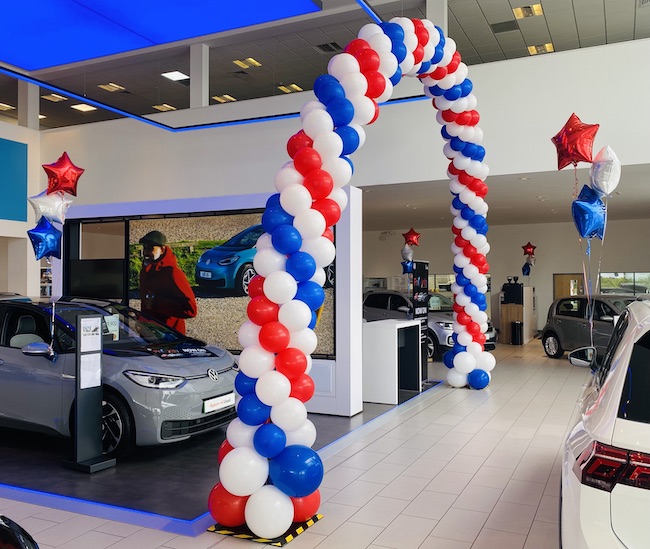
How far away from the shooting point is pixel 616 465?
1.80m

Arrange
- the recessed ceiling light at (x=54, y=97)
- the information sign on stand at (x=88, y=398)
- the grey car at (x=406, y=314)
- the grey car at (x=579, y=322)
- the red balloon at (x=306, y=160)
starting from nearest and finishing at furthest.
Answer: the red balloon at (x=306, y=160), the information sign on stand at (x=88, y=398), the grey car at (x=579, y=322), the grey car at (x=406, y=314), the recessed ceiling light at (x=54, y=97)

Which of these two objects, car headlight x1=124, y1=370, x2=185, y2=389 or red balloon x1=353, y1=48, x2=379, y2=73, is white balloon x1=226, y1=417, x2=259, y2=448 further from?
red balloon x1=353, y1=48, x2=379, y2=73

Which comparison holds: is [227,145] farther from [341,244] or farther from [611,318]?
[611,318]

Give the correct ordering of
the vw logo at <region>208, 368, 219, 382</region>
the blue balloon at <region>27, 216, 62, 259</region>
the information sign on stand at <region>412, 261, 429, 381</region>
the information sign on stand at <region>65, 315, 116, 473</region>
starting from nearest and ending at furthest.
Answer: the information sign on stand at <region>65, 315, 116, 473</region> → the vw logo at <region>208, 368, 219, 382</region> → the blue balloon at <region>27, 216, 62, 259</region> → the information sign on stand at <region>412, 261, 429, 381</region>

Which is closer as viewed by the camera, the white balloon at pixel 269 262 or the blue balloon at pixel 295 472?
the blue balloon at pixel 295 472

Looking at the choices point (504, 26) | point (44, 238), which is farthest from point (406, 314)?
point (44, 238)

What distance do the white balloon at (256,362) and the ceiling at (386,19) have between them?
194 inches

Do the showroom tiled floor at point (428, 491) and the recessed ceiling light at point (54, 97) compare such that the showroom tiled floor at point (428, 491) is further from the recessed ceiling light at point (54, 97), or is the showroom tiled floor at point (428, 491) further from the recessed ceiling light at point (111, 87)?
the recessed ceiling light at point (54, 97)

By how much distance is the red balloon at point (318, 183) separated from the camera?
12.4 ft

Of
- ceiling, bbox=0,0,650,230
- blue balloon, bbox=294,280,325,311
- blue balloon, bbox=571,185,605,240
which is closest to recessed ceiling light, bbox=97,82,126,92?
ceiling, bbox=0,0,650,230

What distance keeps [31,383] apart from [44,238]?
4.92 feet

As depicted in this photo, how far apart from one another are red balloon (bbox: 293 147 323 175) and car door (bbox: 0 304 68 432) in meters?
2.46

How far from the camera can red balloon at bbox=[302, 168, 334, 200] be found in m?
3.78

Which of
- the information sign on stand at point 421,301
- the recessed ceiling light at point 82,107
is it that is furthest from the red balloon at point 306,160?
the recessed ceiling light at point 82,107
